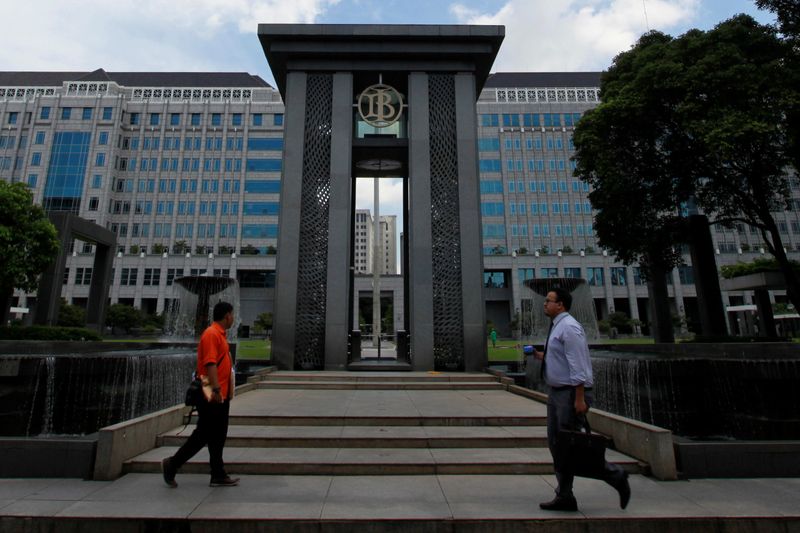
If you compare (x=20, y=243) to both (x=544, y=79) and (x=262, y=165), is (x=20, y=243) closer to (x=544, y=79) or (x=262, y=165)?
(x=262, y=165)

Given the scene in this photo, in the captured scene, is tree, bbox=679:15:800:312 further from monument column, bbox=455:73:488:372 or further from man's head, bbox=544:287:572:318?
man's head, bbox=544:287:572:318

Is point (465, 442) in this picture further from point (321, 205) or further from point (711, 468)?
point (321, 205)

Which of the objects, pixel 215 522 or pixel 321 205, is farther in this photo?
pixel 321 205

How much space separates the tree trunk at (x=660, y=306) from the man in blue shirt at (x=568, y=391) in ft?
63.8

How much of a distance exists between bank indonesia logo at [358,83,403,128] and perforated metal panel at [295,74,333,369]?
1301 mm

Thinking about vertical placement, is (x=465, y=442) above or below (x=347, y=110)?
below

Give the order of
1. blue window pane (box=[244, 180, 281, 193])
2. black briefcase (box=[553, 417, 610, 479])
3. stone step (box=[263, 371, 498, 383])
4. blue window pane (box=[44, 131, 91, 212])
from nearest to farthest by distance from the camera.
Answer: black briefcase (box=[553, 417, 610, 479]), stone step (box=[263, 371, 498, 383]), blue window pane (box=[44, 131, 91, 212]), blue window pane (box=[244, 180, 281, 193])

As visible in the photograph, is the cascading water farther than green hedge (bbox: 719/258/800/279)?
No

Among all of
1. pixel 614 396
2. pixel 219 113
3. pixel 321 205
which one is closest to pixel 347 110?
pixel 321 205

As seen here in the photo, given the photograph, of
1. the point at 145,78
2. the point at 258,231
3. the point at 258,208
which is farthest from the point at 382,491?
the point at 145,78

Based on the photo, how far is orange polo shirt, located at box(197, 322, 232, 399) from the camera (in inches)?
175

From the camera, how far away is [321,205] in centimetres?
1490

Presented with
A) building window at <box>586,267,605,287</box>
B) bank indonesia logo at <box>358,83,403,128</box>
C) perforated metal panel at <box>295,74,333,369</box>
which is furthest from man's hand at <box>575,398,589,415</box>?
building window at <box>586,267,605,287</box>

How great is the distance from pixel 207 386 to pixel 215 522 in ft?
4.10
